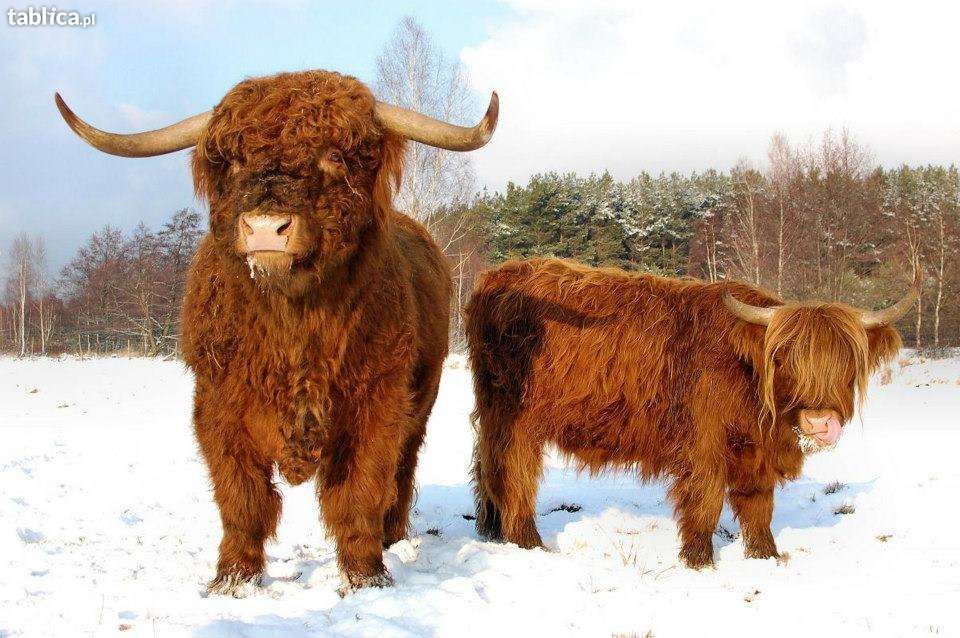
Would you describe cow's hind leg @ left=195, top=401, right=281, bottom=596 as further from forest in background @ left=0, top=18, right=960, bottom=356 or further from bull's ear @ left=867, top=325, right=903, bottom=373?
forest in background @ left=0, top=18, right=960, bottom=356

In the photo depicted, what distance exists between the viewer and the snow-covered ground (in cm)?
318

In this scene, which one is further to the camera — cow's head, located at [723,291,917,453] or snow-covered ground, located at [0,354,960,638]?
cow's head, located at [723,291,917,453]

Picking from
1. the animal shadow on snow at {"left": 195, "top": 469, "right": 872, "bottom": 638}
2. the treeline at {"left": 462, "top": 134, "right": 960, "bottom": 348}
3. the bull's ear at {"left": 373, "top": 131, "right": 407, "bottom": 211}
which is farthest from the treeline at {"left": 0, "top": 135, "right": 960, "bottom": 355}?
the bull's ear at {"left": 373, "top": 131, "right": 407, "bottom": 211}

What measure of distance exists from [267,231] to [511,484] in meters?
3.03

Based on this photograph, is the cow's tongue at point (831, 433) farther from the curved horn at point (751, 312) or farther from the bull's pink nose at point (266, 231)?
the bull's pink nose at point (266, 231)

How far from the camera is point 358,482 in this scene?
3.57m

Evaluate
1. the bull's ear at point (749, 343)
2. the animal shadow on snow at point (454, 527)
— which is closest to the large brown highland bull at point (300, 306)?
the animal shadow on snow at point (454, 527)

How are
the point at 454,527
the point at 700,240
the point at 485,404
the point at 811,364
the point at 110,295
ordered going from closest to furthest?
the point at 811,364 < the point at 485,404 < the point at 454,527 < the point at 700,240 < the point at 110,295

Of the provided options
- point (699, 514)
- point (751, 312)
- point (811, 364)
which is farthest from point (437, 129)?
point (699, 514)

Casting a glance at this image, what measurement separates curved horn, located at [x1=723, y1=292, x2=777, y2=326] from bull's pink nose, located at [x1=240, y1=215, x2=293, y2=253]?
10.0ft

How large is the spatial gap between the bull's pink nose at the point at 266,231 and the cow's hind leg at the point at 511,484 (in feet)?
9.34

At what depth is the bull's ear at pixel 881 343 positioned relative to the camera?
493 centimetres

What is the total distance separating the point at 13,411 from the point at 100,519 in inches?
255

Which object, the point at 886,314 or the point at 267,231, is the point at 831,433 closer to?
the point at 886,314
